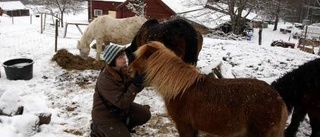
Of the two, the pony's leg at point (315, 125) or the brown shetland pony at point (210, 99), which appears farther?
the pony's leg at point (315, 125)

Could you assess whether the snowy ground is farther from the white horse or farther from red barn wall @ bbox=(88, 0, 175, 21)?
red barn wall @ bbox=(88, 0, 175, 21)

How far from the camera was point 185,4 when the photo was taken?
24969 millimetres

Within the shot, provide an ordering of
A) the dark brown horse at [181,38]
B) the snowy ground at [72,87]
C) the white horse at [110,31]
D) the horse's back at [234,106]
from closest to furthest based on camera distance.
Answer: the horse's back at [234,106], the snowy ground at [72,87], the dark brown horse at [181,38], the white horse at [110,31]

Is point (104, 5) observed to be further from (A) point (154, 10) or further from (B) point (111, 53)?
(B) point (111, 53)

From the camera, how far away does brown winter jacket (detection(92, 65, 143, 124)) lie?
3.11 meters

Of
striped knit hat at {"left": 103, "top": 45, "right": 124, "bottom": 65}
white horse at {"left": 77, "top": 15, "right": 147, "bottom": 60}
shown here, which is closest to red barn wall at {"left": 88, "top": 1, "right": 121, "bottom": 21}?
white horse at {"left": 77, "top": 15, "right": 147, "bottom": 60}

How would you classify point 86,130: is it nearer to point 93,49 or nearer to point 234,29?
point 93,49

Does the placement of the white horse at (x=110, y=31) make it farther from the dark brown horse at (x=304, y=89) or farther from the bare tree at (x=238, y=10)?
the bare tree at (x=238, y=10)

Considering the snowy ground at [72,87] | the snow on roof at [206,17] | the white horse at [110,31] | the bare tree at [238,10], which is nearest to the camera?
the snowy ground at [72,87]

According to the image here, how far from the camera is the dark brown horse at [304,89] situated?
3.56 m

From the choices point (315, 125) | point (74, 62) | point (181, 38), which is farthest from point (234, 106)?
point (74, 62)

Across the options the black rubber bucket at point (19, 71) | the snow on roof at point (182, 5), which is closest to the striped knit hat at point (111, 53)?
the black rubber bucket at point (19, 71)

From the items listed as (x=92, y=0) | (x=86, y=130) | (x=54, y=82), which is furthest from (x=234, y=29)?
(x=86, y=130)

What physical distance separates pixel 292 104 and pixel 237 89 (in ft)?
4.95
